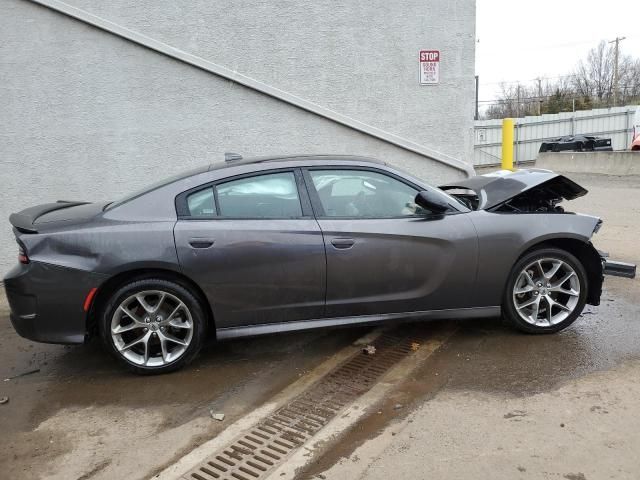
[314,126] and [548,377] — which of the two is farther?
[314,126]

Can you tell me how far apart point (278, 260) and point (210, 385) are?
3.26ft

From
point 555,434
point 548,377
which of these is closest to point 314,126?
point 548,377

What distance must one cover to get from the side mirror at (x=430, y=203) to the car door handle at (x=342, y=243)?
588 mm

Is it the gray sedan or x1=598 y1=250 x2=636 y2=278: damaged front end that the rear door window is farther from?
x1=598 y1=250 x2=636 y2=278: damaged front end

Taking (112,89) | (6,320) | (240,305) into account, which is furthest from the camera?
(112,89)

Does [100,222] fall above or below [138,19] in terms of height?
below

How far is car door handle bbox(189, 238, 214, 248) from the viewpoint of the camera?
387cm

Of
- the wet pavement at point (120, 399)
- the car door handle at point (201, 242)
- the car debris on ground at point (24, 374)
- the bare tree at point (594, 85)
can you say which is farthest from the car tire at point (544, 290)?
the bare tree at point (594, 85)

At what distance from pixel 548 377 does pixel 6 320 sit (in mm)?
5004

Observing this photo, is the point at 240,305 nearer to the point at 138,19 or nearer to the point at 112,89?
the point at 112,89

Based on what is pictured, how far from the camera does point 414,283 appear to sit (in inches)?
164

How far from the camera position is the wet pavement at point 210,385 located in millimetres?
3115

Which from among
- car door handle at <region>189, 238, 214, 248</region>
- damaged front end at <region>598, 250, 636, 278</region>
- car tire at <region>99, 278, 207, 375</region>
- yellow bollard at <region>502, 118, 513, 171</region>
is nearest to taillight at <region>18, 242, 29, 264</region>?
car tire at <region>99, 278, 207, 375</region>

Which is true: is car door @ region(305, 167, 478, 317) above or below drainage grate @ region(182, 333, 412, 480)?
above
